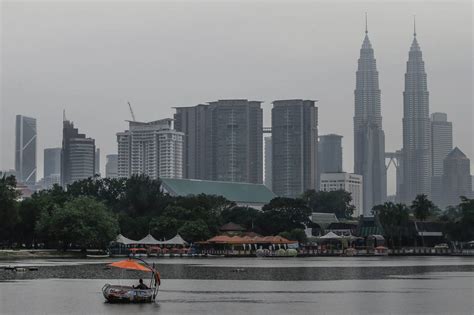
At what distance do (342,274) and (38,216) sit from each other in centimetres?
5926

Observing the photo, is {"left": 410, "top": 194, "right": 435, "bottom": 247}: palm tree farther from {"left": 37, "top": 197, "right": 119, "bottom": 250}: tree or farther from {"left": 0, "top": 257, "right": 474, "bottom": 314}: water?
{"left": 0, "top": 257, "right": 474, "bottom": 314}: water

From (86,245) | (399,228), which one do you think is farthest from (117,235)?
(399,228)

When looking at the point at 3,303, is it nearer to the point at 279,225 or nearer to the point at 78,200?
the point at 78,200

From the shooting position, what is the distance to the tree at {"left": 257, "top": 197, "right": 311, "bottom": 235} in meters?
158

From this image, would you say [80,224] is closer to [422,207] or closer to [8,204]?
[8,204]

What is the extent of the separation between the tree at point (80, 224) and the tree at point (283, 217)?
4421cm

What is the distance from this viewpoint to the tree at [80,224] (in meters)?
114

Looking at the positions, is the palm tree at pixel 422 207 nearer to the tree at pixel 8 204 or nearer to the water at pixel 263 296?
the tree at pixel 8 204

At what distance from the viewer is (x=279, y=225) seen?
518 ft

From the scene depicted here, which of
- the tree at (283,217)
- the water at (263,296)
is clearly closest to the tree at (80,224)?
the tree at (283,217)

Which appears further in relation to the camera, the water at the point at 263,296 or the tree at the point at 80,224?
the tree at the point at 80,224

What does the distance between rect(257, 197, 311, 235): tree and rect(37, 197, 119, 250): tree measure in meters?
44.2

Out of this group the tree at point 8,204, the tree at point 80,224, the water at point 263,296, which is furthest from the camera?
the tree at point 80,224

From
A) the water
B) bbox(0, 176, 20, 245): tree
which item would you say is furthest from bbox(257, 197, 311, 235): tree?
the water
